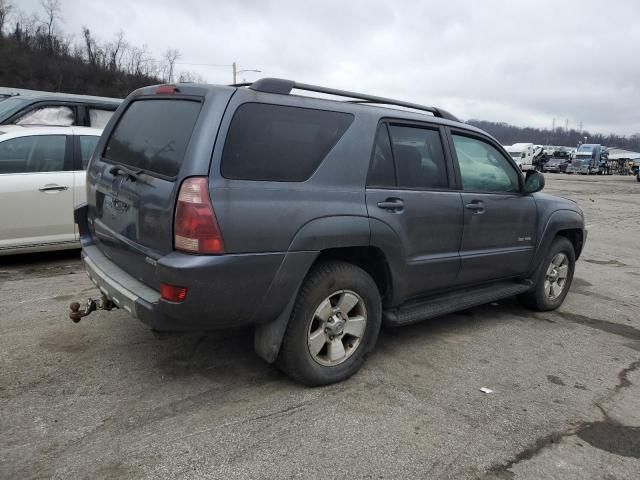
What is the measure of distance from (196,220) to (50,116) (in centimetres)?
523

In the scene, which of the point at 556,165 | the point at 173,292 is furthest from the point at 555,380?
the point at 556,165

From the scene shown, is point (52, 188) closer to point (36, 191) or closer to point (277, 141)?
point (36, 191)

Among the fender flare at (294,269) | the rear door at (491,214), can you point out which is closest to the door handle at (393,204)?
the fender flare at (294,269)

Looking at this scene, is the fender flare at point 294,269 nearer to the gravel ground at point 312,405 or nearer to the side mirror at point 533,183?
the gravel ground at point 312,405

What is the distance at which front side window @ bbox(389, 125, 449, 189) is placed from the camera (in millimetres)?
3727

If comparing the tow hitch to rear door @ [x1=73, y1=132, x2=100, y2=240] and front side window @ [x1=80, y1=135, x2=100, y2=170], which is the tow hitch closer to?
rear door @ [x1=73, y1=132, x2=100, y2=240]

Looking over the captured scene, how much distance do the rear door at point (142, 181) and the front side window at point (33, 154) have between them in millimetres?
2397

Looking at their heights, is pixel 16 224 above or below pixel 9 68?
below

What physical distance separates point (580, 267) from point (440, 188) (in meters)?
4.80

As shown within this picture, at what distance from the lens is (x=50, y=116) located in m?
6.83

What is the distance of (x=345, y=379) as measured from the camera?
3.48 meters

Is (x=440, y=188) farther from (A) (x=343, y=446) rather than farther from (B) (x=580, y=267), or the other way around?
(B) (x=580, y=267)

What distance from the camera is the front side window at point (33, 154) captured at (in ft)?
18.3

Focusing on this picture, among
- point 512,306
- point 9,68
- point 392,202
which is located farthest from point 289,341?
point 9,68
